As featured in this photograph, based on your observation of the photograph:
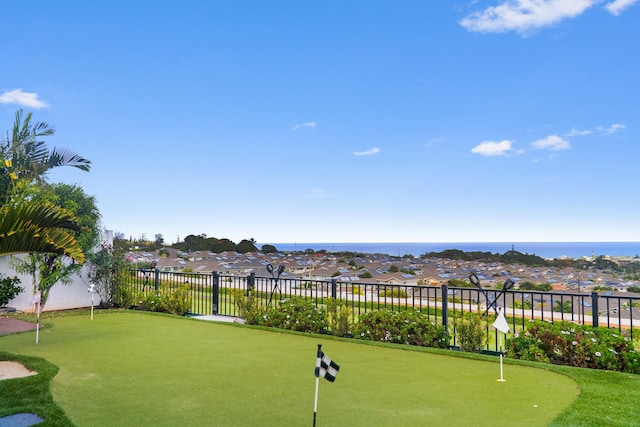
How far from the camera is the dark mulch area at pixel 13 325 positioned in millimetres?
8188

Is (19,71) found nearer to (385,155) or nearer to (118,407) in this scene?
(118,407)

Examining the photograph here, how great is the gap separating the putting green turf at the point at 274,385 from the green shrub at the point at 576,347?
583 millimetres

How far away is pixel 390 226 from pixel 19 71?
59036 mm

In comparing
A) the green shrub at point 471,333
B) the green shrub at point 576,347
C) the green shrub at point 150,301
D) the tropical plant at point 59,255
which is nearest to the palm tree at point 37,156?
the tropical plant at point 59,255

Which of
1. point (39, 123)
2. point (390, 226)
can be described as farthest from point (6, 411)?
point (390, 226)

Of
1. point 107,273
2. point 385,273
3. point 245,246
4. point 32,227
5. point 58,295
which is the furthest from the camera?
point 245,246

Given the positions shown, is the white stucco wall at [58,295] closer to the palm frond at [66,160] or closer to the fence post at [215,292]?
the palm frond at [66,160]

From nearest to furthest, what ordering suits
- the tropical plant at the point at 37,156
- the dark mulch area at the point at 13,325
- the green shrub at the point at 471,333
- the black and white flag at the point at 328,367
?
1. the black and white flag at the point at 328,367
2. the green shrub at the point at 471,333
3. the dark mulch area at the point at 13,325
4. the tropical plant at the point at 37,156

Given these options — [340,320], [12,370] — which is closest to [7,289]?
[12,370]

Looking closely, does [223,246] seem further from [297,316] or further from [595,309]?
[595,309]

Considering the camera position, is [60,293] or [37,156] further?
[37,156]

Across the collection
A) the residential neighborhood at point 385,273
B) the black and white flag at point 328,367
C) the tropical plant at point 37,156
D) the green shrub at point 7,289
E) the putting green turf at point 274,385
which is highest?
the tropical plant at point 37,156

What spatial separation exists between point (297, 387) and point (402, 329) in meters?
2.91

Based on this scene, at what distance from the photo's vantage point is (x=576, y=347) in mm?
5570
